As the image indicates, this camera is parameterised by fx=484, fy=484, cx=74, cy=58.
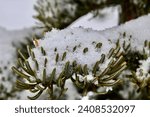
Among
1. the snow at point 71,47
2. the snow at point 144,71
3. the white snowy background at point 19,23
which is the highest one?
the white snowy background at point 19,23

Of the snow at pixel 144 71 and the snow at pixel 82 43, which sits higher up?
the snow at pixel 82 43

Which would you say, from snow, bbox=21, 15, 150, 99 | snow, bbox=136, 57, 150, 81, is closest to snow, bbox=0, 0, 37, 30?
snow, bbox=21, 15, 150, 99

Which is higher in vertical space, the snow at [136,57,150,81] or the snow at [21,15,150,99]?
the snow at [21,15,150,99]

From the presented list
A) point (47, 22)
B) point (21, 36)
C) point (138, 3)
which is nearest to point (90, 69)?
point (138, 3)

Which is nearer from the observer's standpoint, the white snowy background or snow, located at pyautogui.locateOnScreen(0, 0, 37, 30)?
the white snowy background

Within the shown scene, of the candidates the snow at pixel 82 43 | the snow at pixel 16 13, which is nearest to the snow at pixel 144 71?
the snow at pixel 82 43

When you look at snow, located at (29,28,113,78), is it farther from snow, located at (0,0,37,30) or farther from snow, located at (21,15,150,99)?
snow, located at (0,0,37,30)

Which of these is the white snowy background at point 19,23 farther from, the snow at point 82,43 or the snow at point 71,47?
the snow at point 71,47

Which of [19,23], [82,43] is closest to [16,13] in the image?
[19,23]

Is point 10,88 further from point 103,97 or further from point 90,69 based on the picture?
point 90,69

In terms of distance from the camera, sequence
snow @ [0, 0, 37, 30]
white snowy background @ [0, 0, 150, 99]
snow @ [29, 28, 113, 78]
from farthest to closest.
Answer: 1. snow @ [0, 0, 37, 30]
2. white snowy background @ [0, 0, 150, 99]
3. snow @ [29, 28, 113, 78]

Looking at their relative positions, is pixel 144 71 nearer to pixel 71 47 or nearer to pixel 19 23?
pixel 71 47

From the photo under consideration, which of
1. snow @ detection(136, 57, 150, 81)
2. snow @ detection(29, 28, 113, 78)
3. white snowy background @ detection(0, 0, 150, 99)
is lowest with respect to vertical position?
snow @ detection(136, 57, 150, 81)
